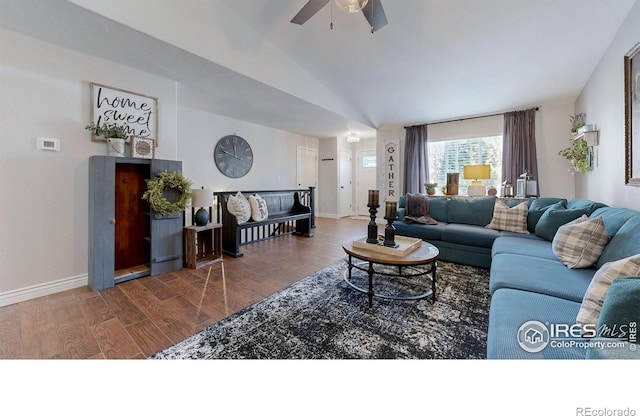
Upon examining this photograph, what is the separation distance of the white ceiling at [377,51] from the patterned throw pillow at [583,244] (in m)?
2.15

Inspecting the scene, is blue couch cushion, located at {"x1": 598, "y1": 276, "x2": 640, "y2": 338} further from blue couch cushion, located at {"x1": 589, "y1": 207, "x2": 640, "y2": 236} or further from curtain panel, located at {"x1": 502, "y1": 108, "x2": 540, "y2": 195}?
curtain panel, located at {"x1": 502, "y1": 108, "x2": 540, "y2": 195}

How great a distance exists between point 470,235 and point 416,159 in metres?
3.08

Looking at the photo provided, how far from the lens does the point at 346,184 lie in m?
7.70

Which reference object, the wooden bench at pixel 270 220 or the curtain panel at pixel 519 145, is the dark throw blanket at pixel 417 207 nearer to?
the wooden bench at pixel 270 220

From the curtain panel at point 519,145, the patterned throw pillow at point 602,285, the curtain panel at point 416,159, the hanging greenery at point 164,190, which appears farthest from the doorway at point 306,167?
the patterned throw pillow at point 602,285

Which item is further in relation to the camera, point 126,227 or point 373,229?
point 126,227

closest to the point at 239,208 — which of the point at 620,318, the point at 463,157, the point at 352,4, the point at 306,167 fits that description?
the point at 352,4

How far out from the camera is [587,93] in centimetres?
349

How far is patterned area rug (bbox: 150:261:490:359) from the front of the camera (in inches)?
60.7

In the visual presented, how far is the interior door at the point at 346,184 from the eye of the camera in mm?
7484

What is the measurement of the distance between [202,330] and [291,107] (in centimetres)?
376

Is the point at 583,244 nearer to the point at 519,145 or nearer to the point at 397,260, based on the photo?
the point at 397,260

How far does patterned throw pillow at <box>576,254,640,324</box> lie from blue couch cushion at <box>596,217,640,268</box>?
52 cm
